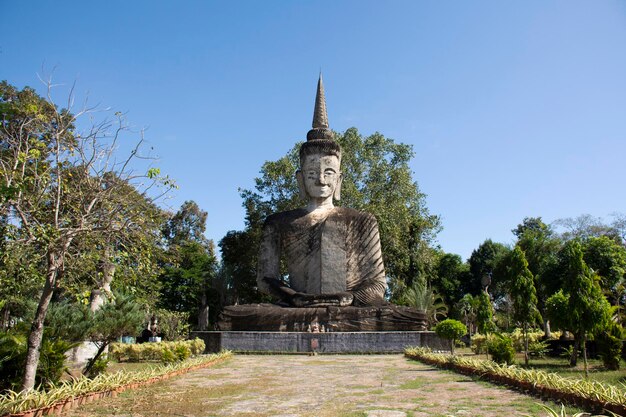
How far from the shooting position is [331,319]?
1420cm

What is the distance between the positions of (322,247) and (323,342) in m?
4.37

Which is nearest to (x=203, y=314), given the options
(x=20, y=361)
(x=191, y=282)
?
(x=191, y=282)

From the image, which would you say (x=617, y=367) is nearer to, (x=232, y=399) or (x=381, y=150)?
(x=232, y=399)

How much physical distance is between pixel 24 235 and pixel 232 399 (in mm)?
3661

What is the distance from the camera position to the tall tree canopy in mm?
26578

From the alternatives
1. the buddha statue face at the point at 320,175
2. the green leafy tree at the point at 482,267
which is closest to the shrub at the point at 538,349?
the buddha statue face at the point at 320,175

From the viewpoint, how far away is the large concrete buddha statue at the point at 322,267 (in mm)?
14273

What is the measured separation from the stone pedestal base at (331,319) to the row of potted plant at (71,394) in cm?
629

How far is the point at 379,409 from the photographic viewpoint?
521 centimetres

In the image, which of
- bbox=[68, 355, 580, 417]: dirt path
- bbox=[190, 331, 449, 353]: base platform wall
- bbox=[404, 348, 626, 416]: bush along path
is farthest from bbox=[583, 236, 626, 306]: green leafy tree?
bbox=[68, 355, 580, 417]: dirt path

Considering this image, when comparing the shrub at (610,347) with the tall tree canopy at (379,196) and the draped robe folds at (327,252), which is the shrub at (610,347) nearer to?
the draped robe folds at (327,252)

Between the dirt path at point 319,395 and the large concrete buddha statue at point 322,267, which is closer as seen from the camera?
the dirt path at point 319,395

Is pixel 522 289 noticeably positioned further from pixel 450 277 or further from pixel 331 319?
pixel 450 277

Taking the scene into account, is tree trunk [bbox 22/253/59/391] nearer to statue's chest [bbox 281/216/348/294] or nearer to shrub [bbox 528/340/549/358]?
statue's chest [bbox 281/216/348/294]
